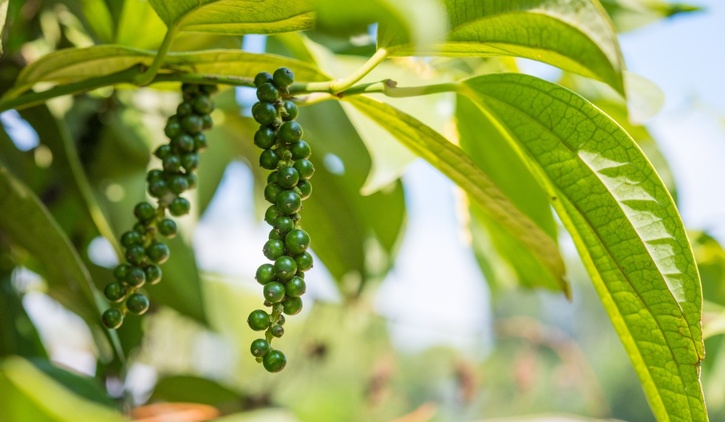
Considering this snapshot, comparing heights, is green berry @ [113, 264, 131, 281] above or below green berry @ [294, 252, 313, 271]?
above

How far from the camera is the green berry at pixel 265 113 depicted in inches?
13.5

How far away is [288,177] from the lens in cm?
33

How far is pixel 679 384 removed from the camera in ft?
1.18

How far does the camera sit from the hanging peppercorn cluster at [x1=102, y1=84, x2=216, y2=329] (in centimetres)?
39

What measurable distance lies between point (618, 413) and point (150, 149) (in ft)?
39.5

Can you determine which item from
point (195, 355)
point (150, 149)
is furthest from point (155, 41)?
point (195, 355)

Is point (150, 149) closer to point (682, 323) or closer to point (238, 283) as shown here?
point (238, 283)

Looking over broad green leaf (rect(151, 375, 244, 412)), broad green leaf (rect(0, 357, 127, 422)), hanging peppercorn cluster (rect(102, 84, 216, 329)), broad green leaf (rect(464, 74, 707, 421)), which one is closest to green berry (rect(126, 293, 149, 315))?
hanging peppercorn cluster (rect(102, 84, 216, 329))

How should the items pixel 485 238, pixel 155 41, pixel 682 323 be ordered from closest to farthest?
pixel 682 323
pixel 155 41
pixel 485 238

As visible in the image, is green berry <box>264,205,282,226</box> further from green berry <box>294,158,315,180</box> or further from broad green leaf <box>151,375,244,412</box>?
broad green leaf <box>151,375,244,412</box>

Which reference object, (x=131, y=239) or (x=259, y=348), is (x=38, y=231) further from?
(x=259, y=348)

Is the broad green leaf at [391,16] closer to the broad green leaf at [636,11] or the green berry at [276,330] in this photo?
the green berry at [276,330]

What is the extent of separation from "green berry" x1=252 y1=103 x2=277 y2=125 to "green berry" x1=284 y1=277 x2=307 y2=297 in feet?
0.25

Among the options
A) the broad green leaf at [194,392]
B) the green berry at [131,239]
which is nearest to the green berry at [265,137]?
the green berry at [131,239]
